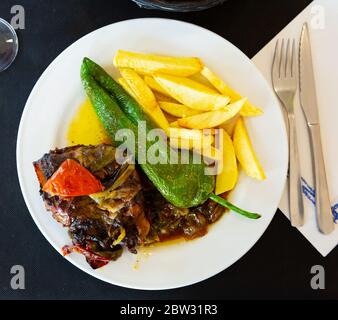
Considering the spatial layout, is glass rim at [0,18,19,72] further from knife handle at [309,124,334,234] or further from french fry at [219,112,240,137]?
knife handle at [309,124,334,234]

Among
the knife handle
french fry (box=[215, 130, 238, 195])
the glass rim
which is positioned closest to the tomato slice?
french fry (box=[215, 130, 238, 195])

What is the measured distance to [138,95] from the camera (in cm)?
166

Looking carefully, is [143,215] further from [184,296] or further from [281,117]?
[281,117]

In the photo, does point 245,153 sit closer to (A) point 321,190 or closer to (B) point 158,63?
(A) point 321,190

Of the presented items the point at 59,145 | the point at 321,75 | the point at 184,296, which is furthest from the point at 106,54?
the point at 184,296

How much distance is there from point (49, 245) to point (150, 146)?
1.97ft

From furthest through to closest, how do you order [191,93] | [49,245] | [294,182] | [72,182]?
[49,245]
[294,182]
[191,93]
[72,182]

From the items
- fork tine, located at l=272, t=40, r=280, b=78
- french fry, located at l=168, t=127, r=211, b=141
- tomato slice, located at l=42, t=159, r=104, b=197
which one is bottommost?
tomato slice, located at l=42, t=159, r=104, b=197

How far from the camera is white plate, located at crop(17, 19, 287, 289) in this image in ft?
5.43

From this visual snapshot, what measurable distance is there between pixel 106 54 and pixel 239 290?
1.08 meters

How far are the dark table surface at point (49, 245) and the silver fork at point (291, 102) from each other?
0.11 m

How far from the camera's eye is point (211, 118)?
5.25ft

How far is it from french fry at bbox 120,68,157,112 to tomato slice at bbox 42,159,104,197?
348 mm

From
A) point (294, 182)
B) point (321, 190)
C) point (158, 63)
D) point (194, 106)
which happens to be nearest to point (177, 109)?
point (194, 106)
